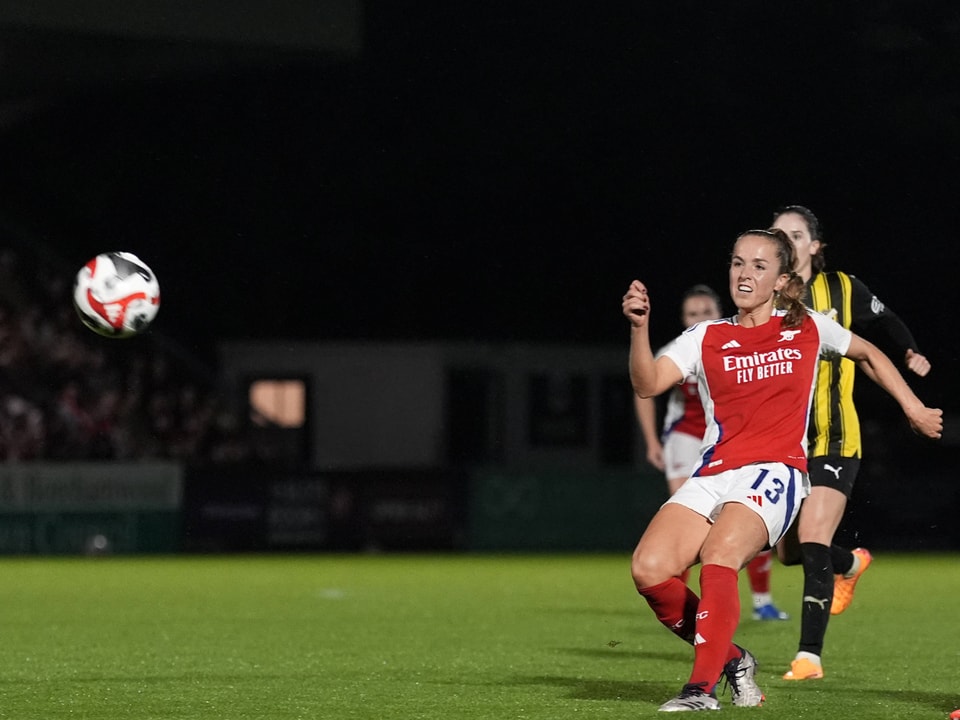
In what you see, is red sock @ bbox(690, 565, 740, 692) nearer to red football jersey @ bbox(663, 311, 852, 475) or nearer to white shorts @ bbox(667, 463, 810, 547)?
white shorts @ bbox(667, 463, 810, 547)

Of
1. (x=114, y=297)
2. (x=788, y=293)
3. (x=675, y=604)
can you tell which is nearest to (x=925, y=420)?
(x=788, y=293)

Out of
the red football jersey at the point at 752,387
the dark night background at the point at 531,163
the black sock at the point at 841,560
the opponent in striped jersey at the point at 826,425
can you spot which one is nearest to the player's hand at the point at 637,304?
the red football jersey at the point at 752,387

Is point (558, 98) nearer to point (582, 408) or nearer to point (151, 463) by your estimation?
point (582, 408)

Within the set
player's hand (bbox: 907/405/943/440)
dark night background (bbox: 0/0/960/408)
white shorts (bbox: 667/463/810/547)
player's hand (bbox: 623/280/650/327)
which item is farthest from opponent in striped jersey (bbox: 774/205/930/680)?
dark night background (bbox: 0/0/960/408)

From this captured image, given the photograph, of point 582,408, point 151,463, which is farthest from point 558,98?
point 151,463

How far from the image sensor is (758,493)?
22.8ft

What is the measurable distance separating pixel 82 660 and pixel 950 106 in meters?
30.0

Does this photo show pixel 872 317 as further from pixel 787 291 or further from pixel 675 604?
pixel 675 604

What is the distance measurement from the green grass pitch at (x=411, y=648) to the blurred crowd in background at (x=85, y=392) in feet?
19.3

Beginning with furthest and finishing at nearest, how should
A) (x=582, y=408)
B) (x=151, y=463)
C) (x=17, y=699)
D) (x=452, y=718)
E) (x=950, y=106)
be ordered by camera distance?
(x=950, y=106) < (x=582, y=408) < (x=151, y=463) < (x=17, y=699) < (x=452, y=718)

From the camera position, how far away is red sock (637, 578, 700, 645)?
710 cm

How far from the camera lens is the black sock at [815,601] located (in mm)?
8352

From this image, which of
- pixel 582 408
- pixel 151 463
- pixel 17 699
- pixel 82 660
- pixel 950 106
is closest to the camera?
pixel 17 699

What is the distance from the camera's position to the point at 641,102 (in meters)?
38.2
